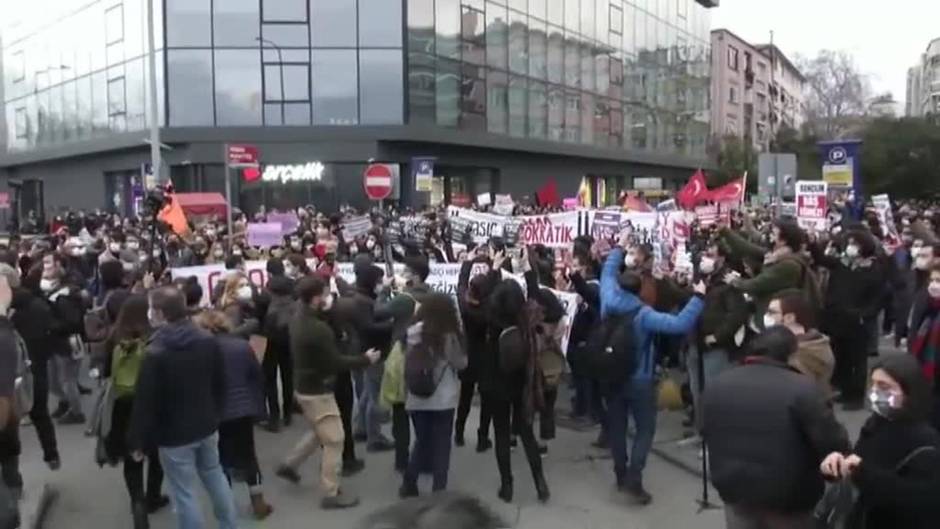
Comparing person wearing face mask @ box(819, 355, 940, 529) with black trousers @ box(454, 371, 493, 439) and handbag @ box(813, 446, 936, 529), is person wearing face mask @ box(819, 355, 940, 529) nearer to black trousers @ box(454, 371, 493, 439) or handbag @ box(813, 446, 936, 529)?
handbag @ box(813, 446, 936, 529)

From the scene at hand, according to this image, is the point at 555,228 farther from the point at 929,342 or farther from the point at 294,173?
the point at 294,173

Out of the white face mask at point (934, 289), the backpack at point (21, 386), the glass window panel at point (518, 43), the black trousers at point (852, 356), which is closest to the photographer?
the backpack at point (21, 386)

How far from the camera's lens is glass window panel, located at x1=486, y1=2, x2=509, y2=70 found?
37.8 meters

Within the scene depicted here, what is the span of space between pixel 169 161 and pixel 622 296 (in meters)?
29.7

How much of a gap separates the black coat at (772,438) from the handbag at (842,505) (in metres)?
0.12

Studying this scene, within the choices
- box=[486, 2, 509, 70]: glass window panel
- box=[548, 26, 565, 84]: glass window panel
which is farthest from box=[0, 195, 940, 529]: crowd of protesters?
box=[548, 26, 565, 84]: glass window panel

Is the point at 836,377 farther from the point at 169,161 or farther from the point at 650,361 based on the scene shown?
the point at 169,161

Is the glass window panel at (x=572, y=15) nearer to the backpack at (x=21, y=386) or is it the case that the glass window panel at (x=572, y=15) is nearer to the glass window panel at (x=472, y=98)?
the glass window panel at (x=472, y=98)

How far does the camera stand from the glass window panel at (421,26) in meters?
34.1

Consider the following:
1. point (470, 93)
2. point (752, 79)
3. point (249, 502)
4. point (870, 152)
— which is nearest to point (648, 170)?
point (870, 152)

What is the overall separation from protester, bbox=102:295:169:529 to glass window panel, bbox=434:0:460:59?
29.4 metres

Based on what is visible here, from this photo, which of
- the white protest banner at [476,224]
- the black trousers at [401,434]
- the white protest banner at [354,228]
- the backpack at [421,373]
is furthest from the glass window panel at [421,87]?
the backpack at [421,373]

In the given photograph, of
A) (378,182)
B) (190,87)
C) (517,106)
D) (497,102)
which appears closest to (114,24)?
(190,87)

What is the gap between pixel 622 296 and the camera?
7199mm
